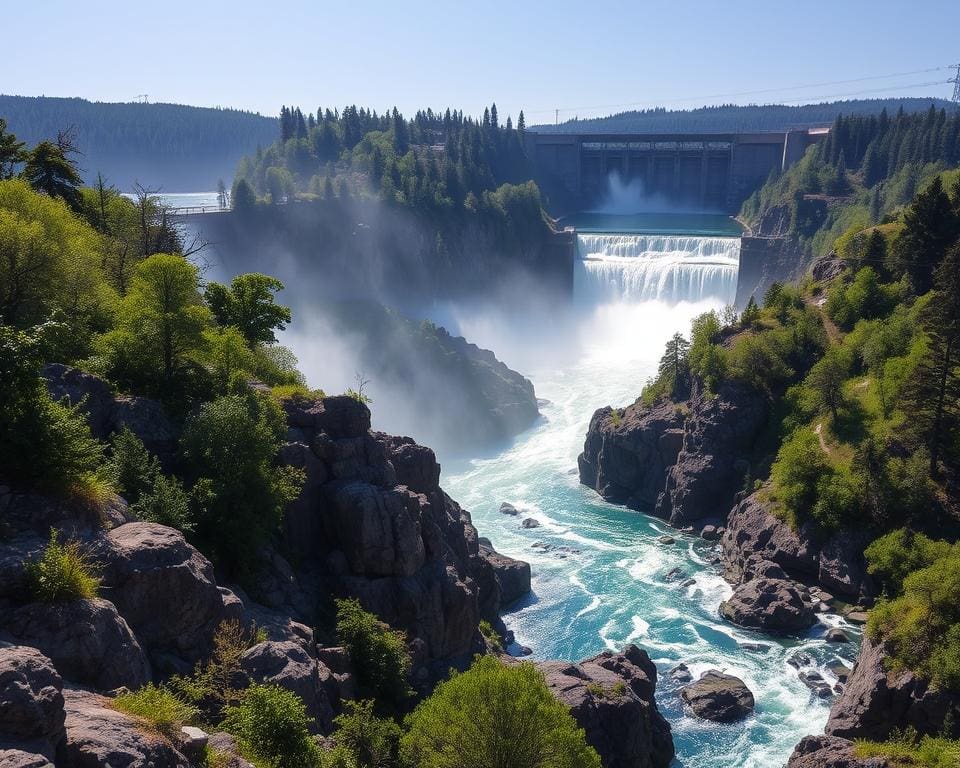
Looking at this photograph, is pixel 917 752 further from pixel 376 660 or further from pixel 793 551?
pixel 793 551

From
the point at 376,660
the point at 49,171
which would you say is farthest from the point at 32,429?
the point at 49,171

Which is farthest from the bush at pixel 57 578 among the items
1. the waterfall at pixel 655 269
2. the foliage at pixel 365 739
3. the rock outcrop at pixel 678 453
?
the waterfall at pixel 655 269

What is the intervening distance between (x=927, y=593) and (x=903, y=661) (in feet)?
11.2

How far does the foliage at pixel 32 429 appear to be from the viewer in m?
17.7

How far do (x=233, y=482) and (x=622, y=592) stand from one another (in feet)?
94.2

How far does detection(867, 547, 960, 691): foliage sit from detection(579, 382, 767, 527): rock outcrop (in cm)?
2128

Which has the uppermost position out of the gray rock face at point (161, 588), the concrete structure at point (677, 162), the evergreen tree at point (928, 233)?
the concrete structure at point (677, 162)

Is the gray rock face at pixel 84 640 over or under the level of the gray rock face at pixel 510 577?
over

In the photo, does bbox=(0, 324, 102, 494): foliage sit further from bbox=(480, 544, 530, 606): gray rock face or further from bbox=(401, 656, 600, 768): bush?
bbox=(480, 544, 530, 606): gray rock face

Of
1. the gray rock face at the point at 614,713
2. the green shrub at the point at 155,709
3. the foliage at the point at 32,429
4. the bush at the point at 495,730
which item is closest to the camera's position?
the green shrub at the point at 155,709

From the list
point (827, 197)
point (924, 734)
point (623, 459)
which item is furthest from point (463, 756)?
point (827, 197)

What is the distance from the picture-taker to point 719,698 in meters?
35.8

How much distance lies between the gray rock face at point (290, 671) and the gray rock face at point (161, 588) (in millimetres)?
1405

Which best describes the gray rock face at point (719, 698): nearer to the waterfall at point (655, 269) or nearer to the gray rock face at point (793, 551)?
the gray rock face at point (793, 551)
